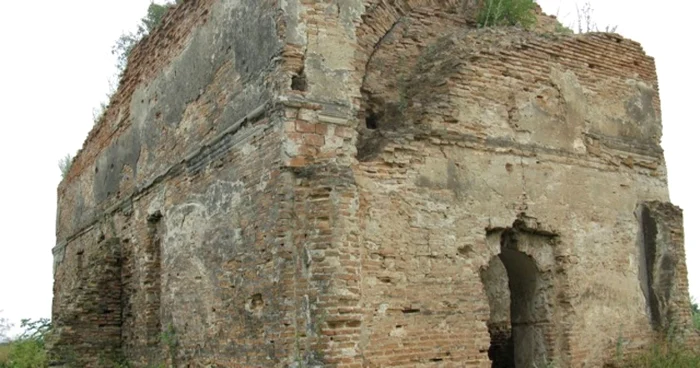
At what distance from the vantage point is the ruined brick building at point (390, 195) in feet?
20.7

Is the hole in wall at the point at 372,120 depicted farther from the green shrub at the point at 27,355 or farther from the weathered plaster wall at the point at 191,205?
the green shrub at the point at 27,355

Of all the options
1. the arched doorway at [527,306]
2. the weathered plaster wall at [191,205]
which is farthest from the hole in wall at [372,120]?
the arched doorway at [527,306]

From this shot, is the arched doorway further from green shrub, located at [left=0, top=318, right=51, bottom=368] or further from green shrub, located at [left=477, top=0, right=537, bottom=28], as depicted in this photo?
green shrub, located at [left=0, top=318, right=51, bottom=368]

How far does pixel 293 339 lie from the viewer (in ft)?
19.9

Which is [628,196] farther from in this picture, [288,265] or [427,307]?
[288,265]

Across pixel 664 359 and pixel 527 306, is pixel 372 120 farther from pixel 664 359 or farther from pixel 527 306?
pixel 664 359

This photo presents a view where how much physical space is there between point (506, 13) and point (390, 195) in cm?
324

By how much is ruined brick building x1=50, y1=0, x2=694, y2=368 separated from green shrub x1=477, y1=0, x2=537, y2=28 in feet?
0.56

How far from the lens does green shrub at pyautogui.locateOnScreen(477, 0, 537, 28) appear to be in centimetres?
851

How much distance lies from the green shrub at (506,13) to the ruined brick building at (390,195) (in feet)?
0.56

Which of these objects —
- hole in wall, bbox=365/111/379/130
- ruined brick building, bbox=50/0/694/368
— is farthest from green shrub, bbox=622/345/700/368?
hole in wall, bbox=365/111/379/130

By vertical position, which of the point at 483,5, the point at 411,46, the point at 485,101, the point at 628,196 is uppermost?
the point at 483,5

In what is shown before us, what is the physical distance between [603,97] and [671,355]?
2891mm

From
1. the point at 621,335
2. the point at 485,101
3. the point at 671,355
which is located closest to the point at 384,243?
the point at 485,101
